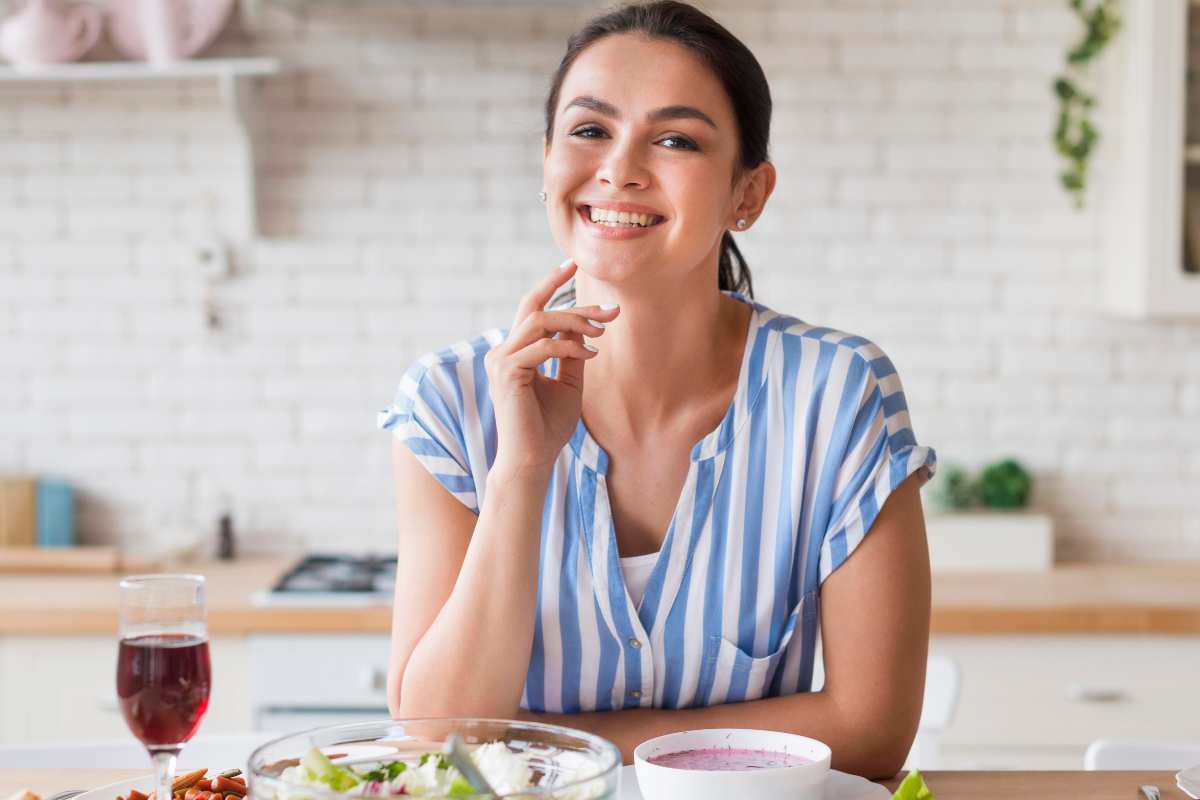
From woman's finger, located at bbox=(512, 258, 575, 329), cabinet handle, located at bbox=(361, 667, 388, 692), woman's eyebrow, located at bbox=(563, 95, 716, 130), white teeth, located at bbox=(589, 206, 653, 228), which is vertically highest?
woman's eyebrow, located at bbox=(563, 95, 716, 130)

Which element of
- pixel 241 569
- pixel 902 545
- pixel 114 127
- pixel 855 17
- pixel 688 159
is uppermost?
pixel 855 17

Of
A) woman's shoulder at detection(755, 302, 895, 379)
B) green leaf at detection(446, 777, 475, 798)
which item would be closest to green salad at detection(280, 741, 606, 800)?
green leaf at detection(446, 777, 475, 798)

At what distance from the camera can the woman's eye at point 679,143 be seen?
5.77 feet

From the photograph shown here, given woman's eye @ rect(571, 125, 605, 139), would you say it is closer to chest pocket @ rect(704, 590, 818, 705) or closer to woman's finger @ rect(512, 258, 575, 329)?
woman's finger @ rect(512, 258, 575, 329)

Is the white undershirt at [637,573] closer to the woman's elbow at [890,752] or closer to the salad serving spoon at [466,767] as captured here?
the woman's elbow at [890,752]

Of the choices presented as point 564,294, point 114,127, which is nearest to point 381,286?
point 114,127

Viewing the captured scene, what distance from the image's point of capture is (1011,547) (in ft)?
10.9

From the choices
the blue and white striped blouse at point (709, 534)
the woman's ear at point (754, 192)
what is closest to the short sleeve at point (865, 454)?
the blue and white striped blouse at point (709, 534)

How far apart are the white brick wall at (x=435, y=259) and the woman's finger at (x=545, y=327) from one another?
1.85m

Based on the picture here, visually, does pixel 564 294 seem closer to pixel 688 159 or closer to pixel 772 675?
pixel 688 159

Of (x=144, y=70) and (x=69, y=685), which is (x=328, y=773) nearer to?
(x=69, y=685)

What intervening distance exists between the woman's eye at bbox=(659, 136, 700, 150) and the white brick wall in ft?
5.65

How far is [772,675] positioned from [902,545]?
0.78 feet

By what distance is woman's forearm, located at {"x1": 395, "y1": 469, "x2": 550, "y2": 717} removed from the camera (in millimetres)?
1613
